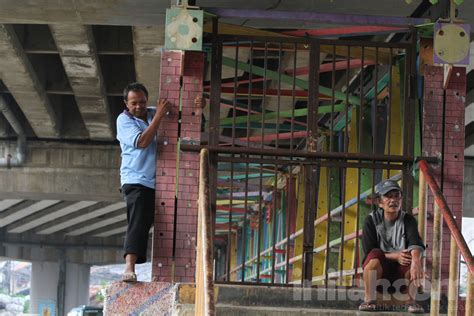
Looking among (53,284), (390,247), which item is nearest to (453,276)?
(390,247)

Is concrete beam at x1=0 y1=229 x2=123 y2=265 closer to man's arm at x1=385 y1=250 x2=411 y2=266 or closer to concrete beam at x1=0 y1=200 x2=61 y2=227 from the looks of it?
concrete beam at x1=0 y1=200 x2=61 y2=227

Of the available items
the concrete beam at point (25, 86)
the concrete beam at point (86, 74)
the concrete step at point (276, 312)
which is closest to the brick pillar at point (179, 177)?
the concrete step at point (276, 312)

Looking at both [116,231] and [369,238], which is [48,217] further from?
[369,238]

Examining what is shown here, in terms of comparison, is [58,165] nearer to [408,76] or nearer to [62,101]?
[62,101]

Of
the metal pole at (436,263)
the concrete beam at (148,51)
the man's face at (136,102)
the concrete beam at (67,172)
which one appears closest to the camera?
the metal pole at (436,263)

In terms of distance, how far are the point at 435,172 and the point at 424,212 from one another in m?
0.70

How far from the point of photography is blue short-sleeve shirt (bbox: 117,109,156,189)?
28.5 feet

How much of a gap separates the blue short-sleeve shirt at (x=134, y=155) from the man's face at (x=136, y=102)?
0.16 feet

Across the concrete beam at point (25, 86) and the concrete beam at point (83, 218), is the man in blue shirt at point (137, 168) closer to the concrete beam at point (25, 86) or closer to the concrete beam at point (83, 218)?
the concrete beam at point (25, 86)

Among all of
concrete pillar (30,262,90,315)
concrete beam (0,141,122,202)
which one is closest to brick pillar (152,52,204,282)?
concrete beam (0,141,122,202)

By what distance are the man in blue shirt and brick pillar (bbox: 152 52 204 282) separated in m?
0.11

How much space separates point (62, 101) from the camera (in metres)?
19.9

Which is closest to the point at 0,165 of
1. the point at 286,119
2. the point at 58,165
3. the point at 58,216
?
the point at 58,165

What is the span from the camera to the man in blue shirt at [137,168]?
8.59 metres
